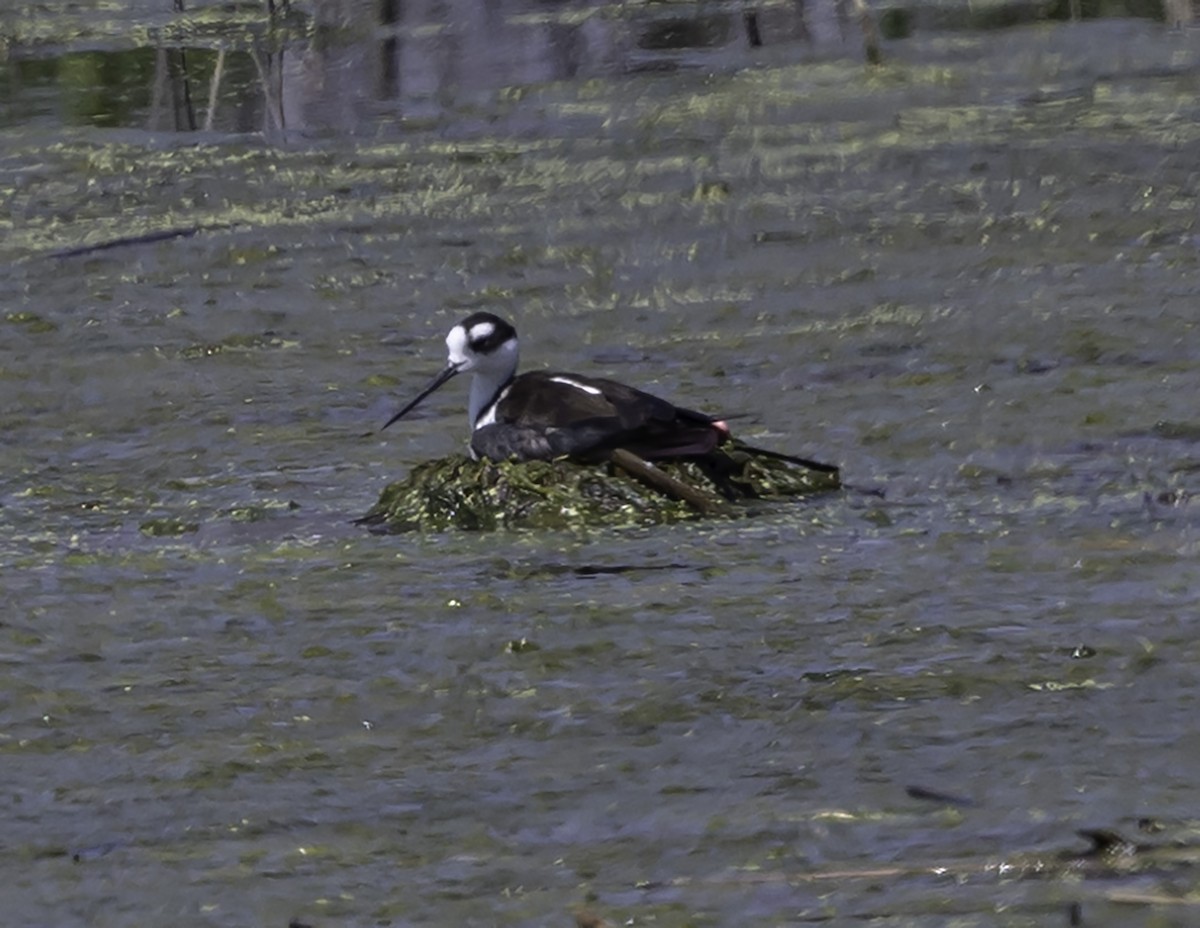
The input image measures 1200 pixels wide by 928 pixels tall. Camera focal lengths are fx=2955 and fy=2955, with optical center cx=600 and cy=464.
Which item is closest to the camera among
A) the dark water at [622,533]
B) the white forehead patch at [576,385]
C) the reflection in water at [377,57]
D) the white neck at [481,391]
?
the dark water at [622,533]

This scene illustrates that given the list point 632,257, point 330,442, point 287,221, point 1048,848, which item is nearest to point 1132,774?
point 1048,848

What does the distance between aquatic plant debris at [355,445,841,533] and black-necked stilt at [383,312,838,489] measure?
0.04 metres

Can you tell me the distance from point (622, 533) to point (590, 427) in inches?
15.0

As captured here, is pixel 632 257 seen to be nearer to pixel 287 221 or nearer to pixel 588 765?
pixel 287 221

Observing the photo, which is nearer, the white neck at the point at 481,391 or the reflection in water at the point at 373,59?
the white neck at the point at 481,391

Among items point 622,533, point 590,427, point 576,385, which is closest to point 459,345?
point 576,385

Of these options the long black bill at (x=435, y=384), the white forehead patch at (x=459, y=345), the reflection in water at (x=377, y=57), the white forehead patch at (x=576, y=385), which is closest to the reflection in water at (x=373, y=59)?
the reflection in water at (x=377, y=57)

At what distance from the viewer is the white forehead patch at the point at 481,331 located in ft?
23.5

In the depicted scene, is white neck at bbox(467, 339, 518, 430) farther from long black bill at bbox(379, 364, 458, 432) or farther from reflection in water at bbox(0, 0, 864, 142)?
reflection in water at bbox(0, 0, 864, 142)

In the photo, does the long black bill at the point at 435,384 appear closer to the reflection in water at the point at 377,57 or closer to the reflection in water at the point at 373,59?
the reflection in water at the point at 377,57

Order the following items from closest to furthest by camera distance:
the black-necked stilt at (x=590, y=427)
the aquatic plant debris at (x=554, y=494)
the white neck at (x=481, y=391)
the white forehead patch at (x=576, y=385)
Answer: the aquatic plant debris at (x=554, y=494) < the black-necked stilt at (x=590, y=427) < the white forehead patch at (x=576, y=385) < the white neck at (x=481, y=391)

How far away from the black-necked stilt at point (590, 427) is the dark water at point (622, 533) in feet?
Result: 0.98

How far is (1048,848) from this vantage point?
12.6ft

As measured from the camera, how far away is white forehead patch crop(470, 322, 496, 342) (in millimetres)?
7152
